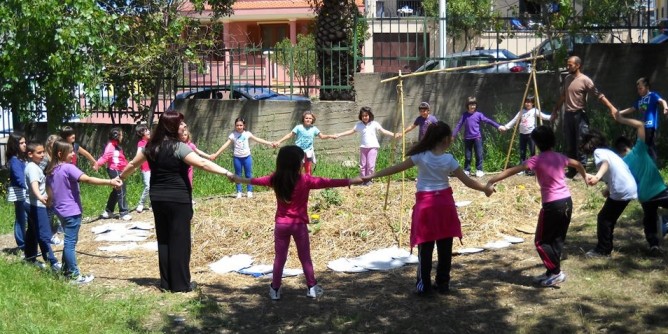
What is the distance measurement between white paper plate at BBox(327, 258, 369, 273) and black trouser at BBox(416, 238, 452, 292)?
145 cm

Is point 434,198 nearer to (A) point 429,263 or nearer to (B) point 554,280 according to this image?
(A) point 429,263

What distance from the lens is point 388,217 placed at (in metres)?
10.9

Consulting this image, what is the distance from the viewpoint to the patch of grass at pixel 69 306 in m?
7.14

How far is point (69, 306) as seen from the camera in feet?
25.1

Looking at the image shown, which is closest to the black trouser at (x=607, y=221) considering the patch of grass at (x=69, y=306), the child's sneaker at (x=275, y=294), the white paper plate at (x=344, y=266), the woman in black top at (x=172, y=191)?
the white paper plate at (x=344, y=266)

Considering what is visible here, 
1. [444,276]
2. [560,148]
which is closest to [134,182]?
[560,148]

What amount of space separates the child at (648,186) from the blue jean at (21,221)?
6.45 meters

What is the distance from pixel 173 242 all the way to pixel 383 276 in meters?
2.12

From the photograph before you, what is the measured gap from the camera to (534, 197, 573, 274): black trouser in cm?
766

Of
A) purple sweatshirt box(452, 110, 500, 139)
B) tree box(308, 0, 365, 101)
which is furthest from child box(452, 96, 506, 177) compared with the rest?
tree box(308, 0, 365, 101)

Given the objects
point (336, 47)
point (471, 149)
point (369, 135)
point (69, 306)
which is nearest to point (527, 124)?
point (471, 149)

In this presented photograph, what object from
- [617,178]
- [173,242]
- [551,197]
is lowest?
[173,242]

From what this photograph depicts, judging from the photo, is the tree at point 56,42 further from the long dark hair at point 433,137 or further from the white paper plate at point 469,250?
the long dark hair at point 433,137

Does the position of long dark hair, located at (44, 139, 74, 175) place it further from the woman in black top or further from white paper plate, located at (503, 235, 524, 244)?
white paper plate, located at (503, 235, 524, 244)
